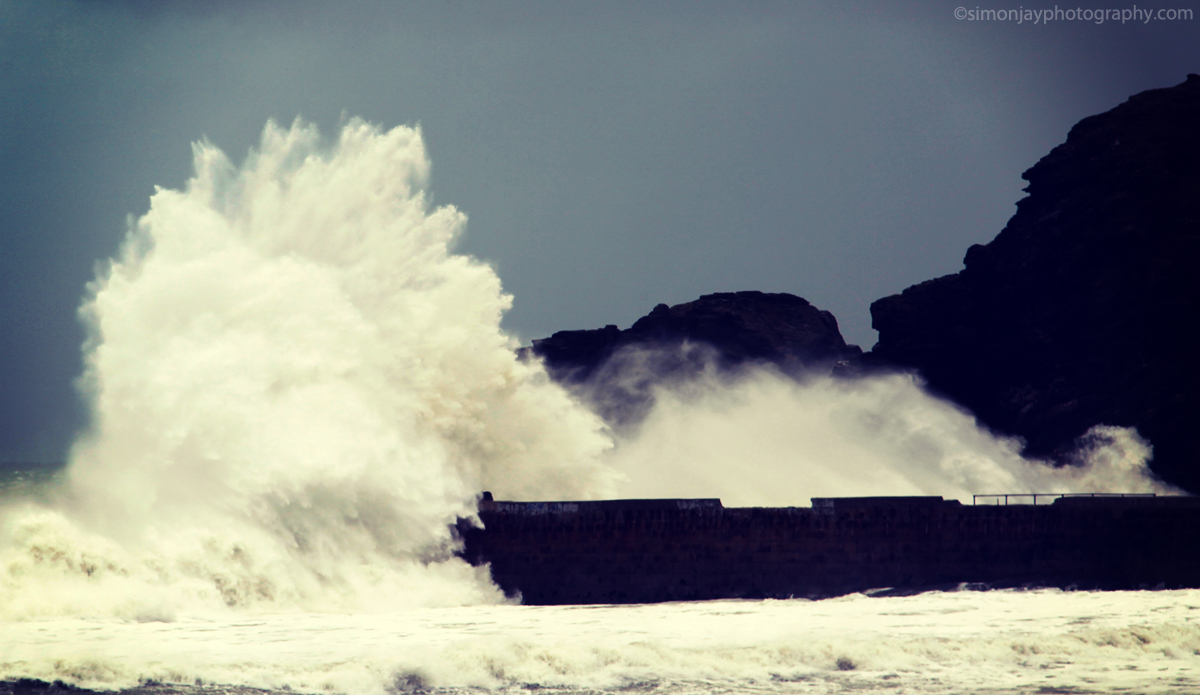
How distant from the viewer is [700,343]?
61.0 meters

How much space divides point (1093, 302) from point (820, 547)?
2722 centimetres

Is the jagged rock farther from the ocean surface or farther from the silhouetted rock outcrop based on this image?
the ocean surface

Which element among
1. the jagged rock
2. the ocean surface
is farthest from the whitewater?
the jagged rock

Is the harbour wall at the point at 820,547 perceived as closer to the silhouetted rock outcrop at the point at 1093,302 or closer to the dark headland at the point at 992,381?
the dark headland at the point at 992,381

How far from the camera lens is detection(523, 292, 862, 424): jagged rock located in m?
60.4

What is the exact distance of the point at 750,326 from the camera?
63.7m

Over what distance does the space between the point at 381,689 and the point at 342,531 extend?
719 cm

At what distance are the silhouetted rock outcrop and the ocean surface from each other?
23.9 metres

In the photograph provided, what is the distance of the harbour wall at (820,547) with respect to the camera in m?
21.2

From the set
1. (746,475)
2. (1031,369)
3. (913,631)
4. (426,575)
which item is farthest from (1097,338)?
(426,575)

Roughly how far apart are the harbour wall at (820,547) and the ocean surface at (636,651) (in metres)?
1.81

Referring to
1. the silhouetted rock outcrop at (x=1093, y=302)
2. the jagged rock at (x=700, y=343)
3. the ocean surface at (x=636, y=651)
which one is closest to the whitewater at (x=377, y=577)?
the ocean surface at (x=636, y=651)

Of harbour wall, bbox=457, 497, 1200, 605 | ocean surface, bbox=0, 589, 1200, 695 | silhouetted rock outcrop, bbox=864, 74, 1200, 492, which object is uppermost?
silhouetted rock outcrop, bbox=864, 74, 1200, 492

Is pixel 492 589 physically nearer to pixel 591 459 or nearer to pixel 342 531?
pixel 342 531
